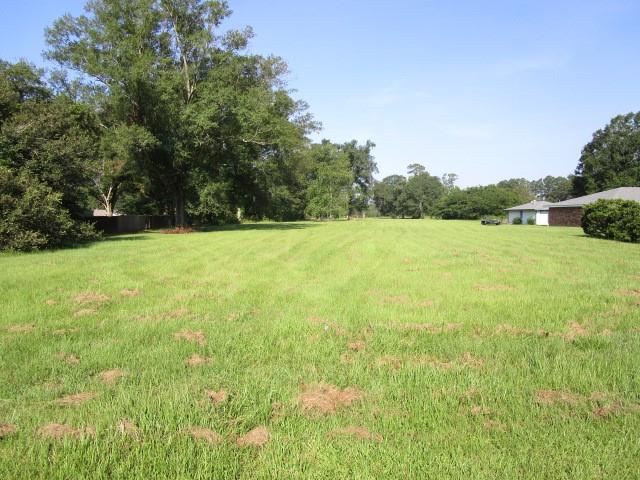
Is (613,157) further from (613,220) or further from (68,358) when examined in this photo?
(68,358)

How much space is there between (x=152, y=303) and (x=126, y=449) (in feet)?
15.8

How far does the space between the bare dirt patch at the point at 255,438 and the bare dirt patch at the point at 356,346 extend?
2.07 meters

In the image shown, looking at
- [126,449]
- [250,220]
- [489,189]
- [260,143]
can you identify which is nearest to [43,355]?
[126,449]

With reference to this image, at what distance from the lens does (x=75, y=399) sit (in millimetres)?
3781

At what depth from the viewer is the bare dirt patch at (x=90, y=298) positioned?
7547mm

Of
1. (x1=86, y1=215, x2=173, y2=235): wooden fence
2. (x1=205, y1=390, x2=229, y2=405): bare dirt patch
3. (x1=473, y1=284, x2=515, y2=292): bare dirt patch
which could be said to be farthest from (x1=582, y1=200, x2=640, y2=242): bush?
(x1=86, y1=215, x2=173, y2=235): wooden fence

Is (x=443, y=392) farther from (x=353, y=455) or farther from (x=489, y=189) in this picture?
(x=489, y=189)

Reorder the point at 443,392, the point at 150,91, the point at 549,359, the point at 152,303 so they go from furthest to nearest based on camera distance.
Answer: the point at 150,91 → the point at 152,303 → the point at 549,359 → the point at 443,392

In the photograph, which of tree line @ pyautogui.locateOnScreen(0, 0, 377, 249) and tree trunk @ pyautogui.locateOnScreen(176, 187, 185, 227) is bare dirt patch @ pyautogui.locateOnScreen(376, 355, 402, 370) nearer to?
tree line @ pyautogui.locateOnScreen(0, 0, 377, 249)

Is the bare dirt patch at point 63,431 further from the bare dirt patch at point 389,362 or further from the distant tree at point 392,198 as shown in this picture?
the distant tree at point 392,198

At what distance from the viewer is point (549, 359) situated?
15.7 ft

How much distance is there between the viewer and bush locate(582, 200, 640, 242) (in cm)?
2302

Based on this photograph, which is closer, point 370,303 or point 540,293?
point 370,303

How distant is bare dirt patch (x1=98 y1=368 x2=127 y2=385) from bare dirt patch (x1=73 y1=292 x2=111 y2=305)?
11.4 ft
